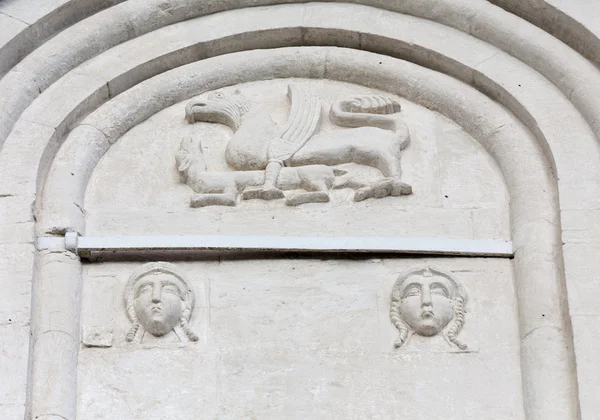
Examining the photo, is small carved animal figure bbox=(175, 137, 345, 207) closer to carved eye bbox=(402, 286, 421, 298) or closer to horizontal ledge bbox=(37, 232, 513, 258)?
horizontal ledge bbox=(37, 232, 513, 258)

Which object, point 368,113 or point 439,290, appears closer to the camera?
point 439,290

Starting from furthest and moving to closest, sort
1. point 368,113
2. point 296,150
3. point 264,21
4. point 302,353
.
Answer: point 264,21 < point 368,113 < point 296,150 < point 302,353

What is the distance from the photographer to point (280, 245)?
7098mm

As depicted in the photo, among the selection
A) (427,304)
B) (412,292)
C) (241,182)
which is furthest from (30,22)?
(427,304)

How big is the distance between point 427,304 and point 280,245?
0.74 metres

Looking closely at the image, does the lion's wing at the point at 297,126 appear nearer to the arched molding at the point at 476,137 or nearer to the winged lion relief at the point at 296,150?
the winged lion relief at the point at 296,150

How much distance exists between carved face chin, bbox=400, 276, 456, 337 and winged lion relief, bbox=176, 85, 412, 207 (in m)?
0.59

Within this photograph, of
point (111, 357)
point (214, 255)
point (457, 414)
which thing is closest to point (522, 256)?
point (457, 414)

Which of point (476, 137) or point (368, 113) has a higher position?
point (368, 113)

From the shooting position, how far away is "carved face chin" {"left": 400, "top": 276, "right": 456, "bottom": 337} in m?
6.85

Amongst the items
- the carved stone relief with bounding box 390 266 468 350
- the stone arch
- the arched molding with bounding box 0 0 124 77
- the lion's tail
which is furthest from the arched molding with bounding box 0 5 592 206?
the carved stone relief with bounding box 390 266 468 350

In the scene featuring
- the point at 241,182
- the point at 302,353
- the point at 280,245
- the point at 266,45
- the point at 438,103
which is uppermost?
the point at 266,45

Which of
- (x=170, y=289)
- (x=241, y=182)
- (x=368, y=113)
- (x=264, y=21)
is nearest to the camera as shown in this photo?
(x=170, y=289)

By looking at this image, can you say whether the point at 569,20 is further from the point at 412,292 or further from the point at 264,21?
the point at 412,292
